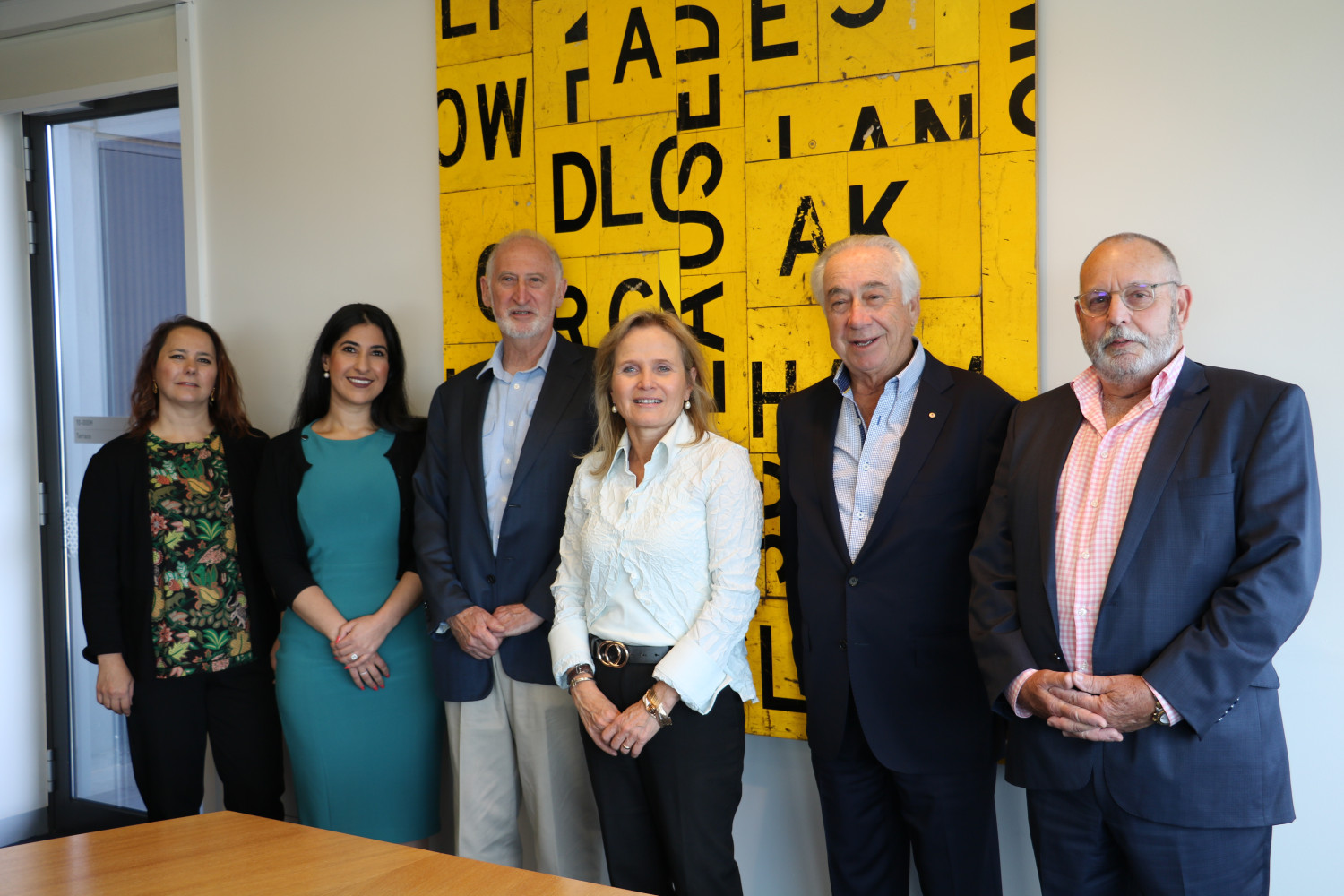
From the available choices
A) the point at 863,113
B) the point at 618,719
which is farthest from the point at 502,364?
the point at 863,113

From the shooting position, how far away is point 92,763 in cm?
446

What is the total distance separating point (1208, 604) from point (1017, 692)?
419 mm

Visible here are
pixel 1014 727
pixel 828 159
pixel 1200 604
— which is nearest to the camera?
pixel 1200 604

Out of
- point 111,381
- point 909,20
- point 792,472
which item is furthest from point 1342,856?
point 111,381

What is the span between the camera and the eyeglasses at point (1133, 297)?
6.82 ft

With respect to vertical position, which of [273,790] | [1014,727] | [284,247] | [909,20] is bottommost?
[273,790]

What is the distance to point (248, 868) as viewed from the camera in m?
1.82

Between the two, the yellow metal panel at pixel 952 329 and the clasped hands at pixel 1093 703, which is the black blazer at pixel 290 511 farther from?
the clasped hands at pixel 1093 703

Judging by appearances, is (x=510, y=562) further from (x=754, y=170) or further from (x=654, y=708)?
(x=754, y=170)

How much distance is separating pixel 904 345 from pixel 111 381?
3.60 metres

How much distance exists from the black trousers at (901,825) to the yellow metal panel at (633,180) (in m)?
1.61

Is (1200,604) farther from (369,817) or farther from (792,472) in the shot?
(369,817)

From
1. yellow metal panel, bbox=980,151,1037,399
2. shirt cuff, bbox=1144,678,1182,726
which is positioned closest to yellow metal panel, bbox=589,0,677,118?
yellow metal panel, bbox=980,151,1037,399

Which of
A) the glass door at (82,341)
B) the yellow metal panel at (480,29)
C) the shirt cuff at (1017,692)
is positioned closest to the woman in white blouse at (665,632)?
the shirt cuff at (1017,692)
